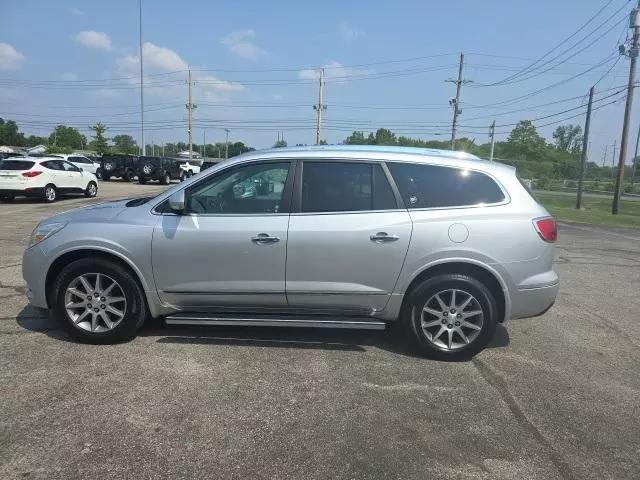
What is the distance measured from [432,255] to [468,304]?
54 centimetres

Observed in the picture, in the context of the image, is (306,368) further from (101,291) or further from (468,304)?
(101,291)

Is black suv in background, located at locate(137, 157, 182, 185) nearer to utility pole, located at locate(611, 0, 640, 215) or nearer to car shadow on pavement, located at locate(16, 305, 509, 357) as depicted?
utility pole, located at locate(611, 0, 640, 215)

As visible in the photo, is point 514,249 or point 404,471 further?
point 514,249

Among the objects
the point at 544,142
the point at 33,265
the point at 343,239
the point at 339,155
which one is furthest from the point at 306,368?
the point at 544,142

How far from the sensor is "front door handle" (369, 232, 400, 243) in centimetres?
440

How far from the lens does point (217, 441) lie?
3.19 m

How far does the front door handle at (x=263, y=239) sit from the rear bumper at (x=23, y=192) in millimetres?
17054

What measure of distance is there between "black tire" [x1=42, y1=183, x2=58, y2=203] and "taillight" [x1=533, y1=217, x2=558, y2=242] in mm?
18708

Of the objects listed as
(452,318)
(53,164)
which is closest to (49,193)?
(53,164)

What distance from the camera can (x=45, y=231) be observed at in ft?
15.4

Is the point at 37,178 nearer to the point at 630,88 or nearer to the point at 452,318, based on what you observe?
the point at 452,318

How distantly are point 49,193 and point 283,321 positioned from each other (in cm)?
1774

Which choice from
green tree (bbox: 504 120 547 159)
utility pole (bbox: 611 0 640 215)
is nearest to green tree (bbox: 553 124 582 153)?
green tree (bbox: 504 120 547 159)

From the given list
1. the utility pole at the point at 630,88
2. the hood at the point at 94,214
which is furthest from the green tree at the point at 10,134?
the hood at the point at 94,214
